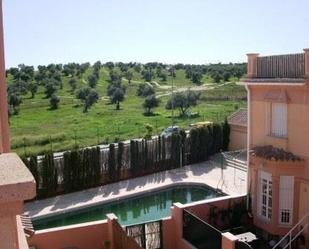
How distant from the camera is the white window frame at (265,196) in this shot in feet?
45.7

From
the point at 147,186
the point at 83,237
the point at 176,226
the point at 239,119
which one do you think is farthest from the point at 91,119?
the point at 83,237

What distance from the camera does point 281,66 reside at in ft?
45.4

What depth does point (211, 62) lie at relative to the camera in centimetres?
10719

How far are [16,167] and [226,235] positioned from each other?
372 inches

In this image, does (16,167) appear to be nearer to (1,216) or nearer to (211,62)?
(1,216)

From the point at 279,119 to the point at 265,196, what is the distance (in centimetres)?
281

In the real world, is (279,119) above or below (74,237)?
above

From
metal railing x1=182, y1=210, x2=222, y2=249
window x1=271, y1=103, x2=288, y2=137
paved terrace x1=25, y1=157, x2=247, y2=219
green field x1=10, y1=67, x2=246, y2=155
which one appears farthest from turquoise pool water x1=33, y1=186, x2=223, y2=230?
window x1=271, y1=103, x2=288, y2=137

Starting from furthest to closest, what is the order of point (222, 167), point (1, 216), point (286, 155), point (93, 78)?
point (93, 78) → point (222, 167) → point (286, 155) → point (1, 216)

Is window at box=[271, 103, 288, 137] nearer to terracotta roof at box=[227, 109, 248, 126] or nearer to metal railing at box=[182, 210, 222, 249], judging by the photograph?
metal railing at box=[182, 210, 222, 249]

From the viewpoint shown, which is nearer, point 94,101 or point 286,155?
point 286,155

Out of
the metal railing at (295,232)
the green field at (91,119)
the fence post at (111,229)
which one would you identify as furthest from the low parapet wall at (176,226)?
the green field at (91,119)

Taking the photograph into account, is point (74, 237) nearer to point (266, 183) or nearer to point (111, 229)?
point (111, 229)

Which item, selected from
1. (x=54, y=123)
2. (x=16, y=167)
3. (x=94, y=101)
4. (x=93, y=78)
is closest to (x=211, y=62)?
(x=93, y=78)
